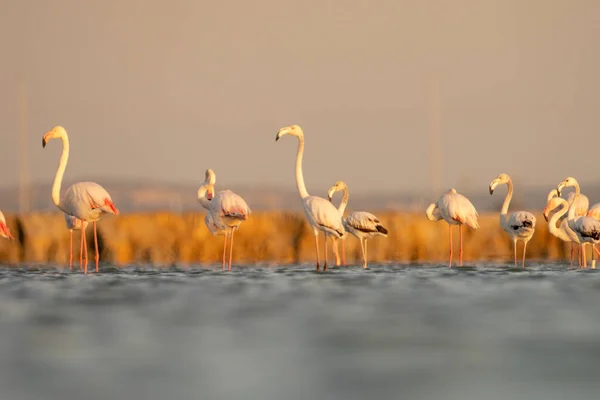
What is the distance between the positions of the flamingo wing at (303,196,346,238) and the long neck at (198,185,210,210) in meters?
3.70

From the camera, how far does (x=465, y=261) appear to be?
24375 mm

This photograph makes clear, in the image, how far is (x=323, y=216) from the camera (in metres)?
19.1

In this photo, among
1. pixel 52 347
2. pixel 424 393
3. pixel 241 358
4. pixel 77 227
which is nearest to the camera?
pixel 424 393

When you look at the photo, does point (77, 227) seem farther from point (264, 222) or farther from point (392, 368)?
point (392, 368)

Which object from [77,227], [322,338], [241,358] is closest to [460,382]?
[241,358]

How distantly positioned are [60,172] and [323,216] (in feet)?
17.2

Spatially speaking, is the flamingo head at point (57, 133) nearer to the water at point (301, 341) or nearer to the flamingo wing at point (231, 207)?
the flamingo wing at point (231, 207)

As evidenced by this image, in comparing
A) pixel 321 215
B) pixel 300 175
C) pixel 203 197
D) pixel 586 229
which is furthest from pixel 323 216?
pixel 586 229

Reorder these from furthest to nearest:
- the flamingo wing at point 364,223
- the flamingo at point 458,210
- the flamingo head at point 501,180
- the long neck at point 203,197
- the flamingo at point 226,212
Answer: the flamingo head at point 501,180 < the long neck at point 203,197 < the flamingo at point 458,210 < the flamingo wing at point 364,223 < the flamingo at point 226,212

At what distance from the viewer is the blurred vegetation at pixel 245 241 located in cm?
2459

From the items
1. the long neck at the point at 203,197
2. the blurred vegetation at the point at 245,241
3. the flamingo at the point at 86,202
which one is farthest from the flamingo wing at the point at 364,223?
the flamingo at the point at 86,202

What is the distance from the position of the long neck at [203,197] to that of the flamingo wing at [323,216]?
3697 millimetres

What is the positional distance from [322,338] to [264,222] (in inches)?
660

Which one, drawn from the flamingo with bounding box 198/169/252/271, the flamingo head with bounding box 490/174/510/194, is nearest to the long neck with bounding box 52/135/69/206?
the flamingo with bounding box 198/169/252/271
